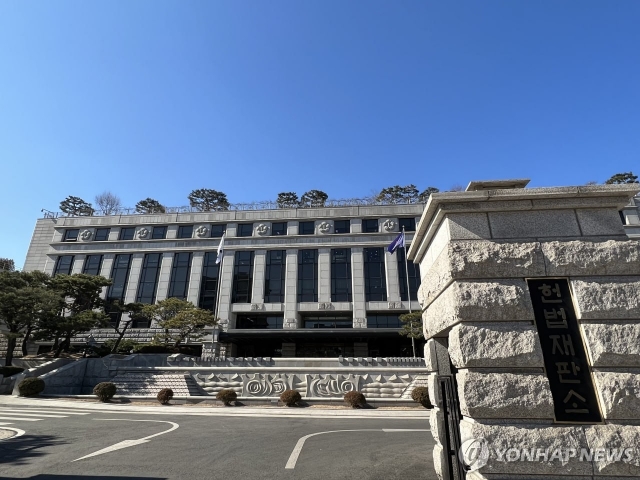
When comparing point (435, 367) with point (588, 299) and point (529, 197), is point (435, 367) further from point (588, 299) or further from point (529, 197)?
point (529, 197)

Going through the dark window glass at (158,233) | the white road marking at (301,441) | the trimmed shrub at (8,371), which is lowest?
the white road marking at (301,441)

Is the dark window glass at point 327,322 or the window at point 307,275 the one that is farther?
the window at point 307,275

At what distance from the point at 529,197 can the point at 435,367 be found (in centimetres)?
307

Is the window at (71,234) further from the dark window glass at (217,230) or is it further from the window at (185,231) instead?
the dark window glass at (217,230)

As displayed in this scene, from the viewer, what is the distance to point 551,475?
3750mm

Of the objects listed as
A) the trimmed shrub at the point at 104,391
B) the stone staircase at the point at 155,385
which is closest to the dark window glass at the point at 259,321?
the stone staircase at the point at 155,385

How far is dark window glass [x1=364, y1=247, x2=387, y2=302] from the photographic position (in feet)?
123

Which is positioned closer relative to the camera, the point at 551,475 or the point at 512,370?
the point at 551,475

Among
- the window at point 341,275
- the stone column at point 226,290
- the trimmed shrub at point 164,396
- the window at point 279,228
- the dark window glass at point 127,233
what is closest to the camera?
the trimmed shrub at point 164,396

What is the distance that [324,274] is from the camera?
38.7 meters

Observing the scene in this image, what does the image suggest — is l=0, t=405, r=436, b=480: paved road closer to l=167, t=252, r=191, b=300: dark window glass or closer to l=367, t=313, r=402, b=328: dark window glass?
l=367, t=313, r=402, b=328: dark window glass

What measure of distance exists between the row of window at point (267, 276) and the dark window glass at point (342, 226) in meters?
2.77

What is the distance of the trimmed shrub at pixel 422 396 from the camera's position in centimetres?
1667

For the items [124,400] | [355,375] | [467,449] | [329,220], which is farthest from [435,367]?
[329,220]
